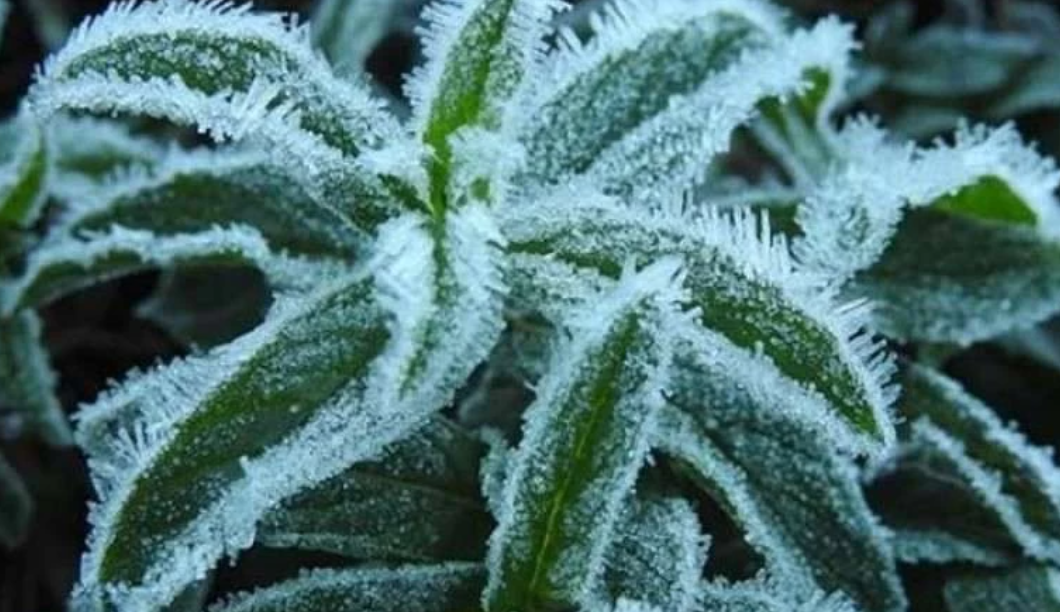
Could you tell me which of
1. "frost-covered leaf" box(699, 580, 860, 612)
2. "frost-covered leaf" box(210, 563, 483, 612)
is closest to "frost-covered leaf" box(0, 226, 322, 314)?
"frost-covered leaf" box(210, 563, 483, 612)

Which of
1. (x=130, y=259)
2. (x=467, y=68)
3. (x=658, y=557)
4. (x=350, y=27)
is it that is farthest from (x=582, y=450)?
(x=350, y=27)

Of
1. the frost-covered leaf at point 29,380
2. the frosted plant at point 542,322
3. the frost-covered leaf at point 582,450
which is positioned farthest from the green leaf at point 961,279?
the frost-covered leaf at point 29,380

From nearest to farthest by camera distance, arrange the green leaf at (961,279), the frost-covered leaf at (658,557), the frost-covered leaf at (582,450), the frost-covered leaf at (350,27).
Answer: the frost-covered leaf at (582,450) → the frost-covered leaf at (658,557) → the green leaf at (961,279) → the frost-covered leaf at (350,27)

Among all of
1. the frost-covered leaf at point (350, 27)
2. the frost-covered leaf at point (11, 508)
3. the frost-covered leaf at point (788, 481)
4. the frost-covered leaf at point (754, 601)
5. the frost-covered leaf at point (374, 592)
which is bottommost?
the frost-covered leaf at point (374, 592)

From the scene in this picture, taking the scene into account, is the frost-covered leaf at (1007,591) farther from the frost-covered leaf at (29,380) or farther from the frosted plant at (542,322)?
the frost-covered leaf at (29,380)

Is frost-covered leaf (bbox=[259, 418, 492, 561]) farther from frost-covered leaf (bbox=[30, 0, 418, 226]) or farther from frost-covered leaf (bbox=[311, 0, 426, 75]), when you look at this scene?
frost-covered leaf (bbox=[311, 0, 426, 75])

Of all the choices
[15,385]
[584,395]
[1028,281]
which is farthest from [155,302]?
[1028,281]

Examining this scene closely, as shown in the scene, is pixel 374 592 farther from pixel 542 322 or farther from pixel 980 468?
pixel 980 468
